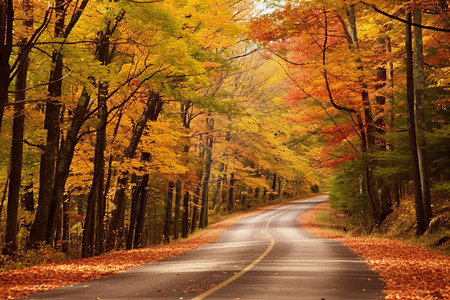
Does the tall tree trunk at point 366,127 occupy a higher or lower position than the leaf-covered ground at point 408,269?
higher

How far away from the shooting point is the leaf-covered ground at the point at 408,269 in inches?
338

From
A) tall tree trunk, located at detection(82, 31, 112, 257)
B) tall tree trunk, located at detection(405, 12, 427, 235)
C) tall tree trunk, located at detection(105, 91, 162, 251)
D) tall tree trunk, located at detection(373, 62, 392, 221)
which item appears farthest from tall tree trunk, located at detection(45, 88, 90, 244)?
tall tree trunk, located at detection(373, 62, 392, 221)

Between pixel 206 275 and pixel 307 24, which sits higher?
pixel 307 24

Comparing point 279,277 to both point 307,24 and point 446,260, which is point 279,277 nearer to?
point 446,260

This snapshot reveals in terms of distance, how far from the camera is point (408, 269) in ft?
38.5

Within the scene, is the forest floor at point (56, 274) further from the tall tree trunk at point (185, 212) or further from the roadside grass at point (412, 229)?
the tall tree trunk at point (185, 212)

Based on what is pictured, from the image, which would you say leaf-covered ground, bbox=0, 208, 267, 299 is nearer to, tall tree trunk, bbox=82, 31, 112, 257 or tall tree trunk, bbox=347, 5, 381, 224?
tall tree trunk, bbox=82, 31, 112, 257

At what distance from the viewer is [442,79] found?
15828 millimetres

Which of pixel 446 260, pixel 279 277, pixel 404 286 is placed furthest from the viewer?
pixel 446 260

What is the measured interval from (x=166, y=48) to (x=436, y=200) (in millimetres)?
14462

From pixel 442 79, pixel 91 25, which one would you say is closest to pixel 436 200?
pixel 442 79

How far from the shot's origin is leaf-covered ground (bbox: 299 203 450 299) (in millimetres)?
8578

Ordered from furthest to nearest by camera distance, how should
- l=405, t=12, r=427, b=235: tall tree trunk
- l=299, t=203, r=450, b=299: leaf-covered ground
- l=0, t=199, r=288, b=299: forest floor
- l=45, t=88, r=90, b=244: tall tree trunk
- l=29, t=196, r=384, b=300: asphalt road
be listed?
l=405, t=12, r=427, b=235: tall tree trunk < l=45, t=88, r=90, b=244: tall tree trunk < l=0, t=199, r=288, b=299: forest floor < l=299, t=203, r=450, b=299: leaf-covered ground < l=29, t=196, r=384, b=300: asphalt road

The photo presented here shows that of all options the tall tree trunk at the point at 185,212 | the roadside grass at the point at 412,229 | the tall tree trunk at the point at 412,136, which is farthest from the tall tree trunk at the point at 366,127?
the tall tree trunk at the point at 185,212
